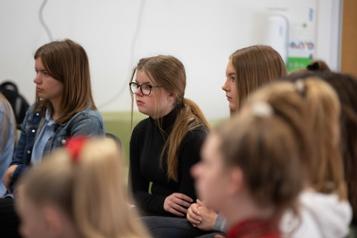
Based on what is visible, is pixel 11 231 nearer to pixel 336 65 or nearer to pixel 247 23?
pixel 247 23

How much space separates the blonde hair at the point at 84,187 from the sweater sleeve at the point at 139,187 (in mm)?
1095

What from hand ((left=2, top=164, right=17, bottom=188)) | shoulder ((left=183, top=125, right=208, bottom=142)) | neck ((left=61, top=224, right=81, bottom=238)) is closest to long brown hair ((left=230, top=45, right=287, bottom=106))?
shoulder ((left=183, top=125, right=208, bottom=142))

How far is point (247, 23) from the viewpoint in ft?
12.4

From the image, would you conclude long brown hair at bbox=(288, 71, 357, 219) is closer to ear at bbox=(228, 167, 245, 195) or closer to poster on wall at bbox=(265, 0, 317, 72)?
ear at bbox=(228, 167, 245, 195)

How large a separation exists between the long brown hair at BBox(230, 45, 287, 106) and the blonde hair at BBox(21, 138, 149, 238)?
3.36 feet

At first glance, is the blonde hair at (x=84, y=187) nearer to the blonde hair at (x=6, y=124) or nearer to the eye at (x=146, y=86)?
the eye at (x=146, y=86)

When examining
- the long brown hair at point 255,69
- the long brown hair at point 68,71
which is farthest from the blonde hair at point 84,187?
the long brown hair at point 68,71

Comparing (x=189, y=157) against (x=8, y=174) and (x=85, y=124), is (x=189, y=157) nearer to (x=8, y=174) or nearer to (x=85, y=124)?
(x=85, y=124)

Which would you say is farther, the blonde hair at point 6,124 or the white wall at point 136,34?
the white wall at point 136,34

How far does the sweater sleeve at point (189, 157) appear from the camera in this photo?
7.20ft

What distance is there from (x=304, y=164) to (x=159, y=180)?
1.20 metres

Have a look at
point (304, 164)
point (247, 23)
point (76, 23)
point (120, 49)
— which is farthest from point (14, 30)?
point (304, 164)

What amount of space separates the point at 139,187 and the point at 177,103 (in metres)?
0.41

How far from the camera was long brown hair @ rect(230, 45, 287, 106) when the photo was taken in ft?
6.82
